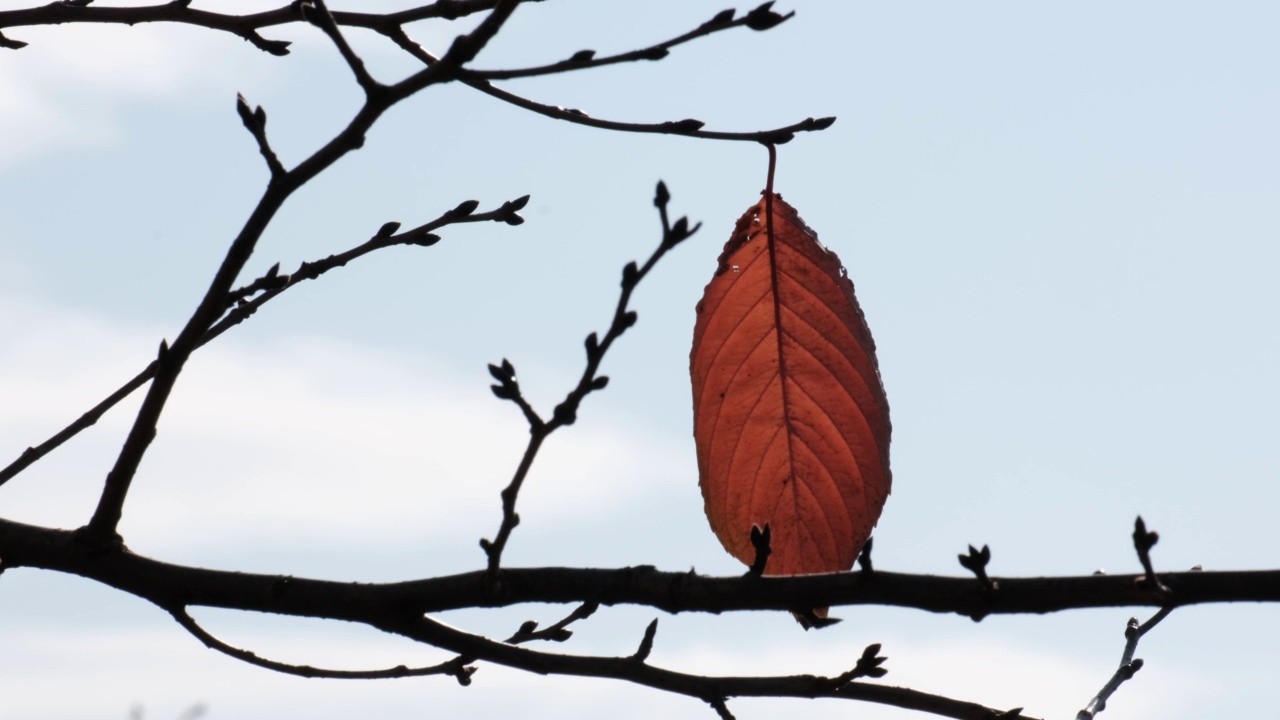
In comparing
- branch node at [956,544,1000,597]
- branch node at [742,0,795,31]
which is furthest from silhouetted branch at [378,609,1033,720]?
branch node at [742,0,795,31]

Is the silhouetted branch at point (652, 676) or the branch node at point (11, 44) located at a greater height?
the branch node at point (11, 44)

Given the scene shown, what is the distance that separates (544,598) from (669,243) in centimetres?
61

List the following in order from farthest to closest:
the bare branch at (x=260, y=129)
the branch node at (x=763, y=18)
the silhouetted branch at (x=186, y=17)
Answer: the silhouetted branch at (x=186, y=17) → the branch node at (x=763, y=18) → the bare branch at (x=260, y=129)

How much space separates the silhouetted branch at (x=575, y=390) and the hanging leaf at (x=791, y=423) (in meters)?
0.40

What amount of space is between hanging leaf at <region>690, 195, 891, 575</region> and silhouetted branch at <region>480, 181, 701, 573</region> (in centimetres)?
40

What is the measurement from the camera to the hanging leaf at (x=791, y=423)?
2.13 meters

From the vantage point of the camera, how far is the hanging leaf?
7.00 ft

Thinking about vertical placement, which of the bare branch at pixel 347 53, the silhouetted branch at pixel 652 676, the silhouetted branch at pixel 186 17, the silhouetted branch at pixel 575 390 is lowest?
the silhouetted branch at pixel 652 676

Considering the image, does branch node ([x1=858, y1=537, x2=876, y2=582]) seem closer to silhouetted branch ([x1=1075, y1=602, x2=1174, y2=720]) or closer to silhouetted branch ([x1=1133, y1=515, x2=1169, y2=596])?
silhouetted branch ([x1=1133, y1=515, x2=1169, y2=596])

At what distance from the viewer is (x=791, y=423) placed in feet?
7.17

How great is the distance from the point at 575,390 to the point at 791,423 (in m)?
0.54

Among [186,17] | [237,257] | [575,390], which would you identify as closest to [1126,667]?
[575,390]

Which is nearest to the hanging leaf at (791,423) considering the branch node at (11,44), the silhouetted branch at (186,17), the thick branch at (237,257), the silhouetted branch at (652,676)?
the silhouetted branch at (652,676)

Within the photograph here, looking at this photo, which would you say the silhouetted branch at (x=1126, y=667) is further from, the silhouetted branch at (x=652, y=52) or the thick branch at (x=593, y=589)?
the silhouetted branch at (x=652, y=52)
